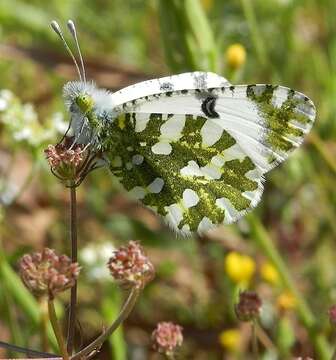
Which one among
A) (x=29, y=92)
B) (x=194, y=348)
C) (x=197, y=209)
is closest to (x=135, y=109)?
(x=197, y=209)

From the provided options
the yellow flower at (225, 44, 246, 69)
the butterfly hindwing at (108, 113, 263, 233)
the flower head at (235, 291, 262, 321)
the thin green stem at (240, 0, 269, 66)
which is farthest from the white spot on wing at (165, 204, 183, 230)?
the thin green stem at (240, 0, 269, 66)

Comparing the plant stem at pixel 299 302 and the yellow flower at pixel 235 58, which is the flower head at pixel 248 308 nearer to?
the plant stem at pixel 299 302

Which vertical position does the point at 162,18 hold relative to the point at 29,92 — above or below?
below

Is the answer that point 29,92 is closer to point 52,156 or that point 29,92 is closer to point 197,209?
point 197,209

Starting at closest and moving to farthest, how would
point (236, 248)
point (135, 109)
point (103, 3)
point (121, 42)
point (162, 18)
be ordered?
point (135, 109)
point (162, 18)
point (236, 248)
point (121, 42)
point (103, 3)

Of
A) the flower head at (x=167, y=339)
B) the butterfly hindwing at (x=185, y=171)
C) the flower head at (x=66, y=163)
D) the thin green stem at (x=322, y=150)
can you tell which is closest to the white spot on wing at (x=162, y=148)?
the butterfly hindwing at (x=185, y=171)

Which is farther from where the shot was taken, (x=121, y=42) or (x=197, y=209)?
(x=121, y=42)

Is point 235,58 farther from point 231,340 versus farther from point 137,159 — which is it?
point 231,340
